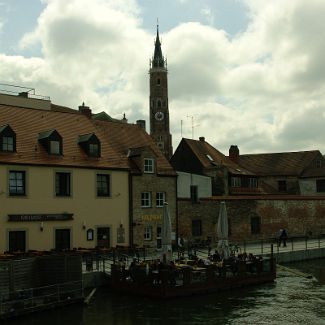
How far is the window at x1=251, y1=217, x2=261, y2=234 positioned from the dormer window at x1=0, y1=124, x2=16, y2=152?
2074cm

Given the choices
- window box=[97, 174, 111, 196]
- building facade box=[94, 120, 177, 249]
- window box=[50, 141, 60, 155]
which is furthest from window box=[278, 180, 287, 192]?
window box=[50, 141, 60, 155]

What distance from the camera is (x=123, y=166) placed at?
115 ft

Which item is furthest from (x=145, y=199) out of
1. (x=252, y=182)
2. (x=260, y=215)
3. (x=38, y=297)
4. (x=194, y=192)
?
(x=252, y=182)

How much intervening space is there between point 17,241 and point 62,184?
4213 millimetres

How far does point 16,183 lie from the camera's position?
99.6 ft

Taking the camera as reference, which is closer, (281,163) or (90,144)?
(90,144)

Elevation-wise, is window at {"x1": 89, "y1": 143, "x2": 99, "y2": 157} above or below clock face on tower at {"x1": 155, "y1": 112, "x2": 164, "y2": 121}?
below

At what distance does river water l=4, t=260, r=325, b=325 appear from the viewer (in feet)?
68.4

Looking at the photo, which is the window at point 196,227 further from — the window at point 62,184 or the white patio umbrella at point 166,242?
the white patio umbrella at point 166,242

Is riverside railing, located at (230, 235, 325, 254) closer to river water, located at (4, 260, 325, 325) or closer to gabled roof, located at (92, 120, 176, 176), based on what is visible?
gabled roof, located at (92, 120, 176, 176)

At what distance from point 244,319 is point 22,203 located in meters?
14.6

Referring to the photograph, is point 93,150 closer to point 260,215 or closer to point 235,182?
point 260,215

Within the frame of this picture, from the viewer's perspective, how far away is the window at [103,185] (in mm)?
33969

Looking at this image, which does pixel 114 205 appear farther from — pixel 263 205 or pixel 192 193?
pixel 263 205
